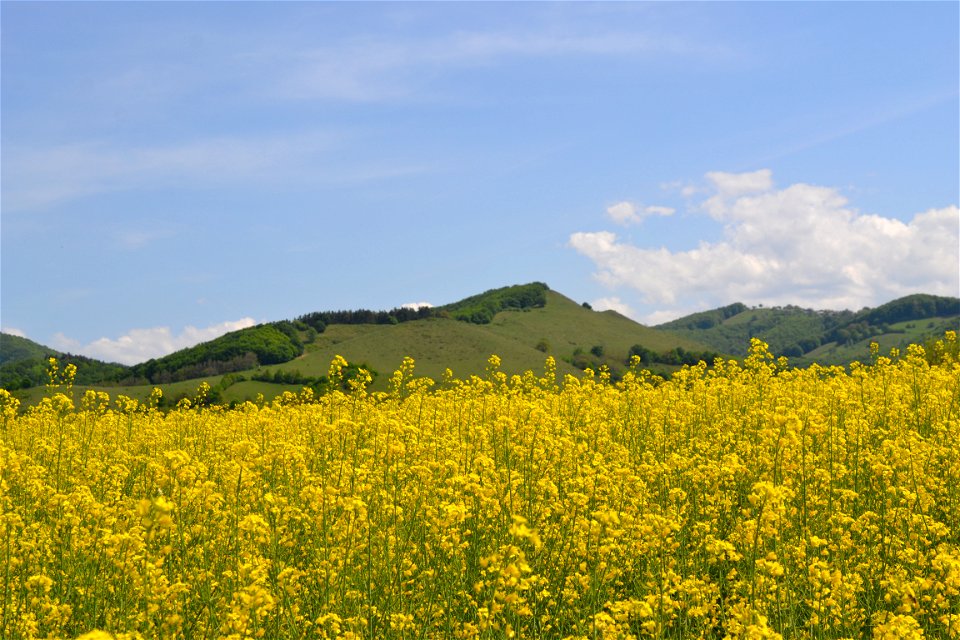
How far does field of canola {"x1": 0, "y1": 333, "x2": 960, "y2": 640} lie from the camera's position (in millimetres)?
5332

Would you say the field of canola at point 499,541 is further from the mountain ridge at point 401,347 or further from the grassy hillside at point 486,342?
the mountain ridge at point 401,347

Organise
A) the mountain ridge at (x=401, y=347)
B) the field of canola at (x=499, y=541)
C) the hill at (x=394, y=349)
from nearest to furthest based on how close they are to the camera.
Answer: the field of canola at (x=499, y=541), the hill at (x=394, y=349), the mountain ridge at (x=401, y=347)

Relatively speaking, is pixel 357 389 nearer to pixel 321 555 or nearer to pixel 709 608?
pixel 321 555

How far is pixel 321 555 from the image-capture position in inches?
245

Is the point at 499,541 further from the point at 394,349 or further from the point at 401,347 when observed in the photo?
the point at 401,347

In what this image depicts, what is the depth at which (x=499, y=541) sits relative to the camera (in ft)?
21.2

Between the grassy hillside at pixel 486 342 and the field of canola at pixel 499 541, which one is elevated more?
the grassy hillside at pixel 486 342

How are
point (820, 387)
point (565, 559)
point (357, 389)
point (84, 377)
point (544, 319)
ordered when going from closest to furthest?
point (565, 559), point (357, 389), point (820, 387), point (84, 377), point (544, 319)

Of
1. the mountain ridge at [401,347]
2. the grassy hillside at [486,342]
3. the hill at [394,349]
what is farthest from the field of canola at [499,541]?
the mountain ridge at [401,347]

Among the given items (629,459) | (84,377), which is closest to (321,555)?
(629,459)

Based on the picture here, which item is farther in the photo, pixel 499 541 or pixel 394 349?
pixel 394 349

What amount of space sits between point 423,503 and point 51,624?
338 centimetres

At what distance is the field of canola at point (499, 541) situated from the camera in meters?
5.33

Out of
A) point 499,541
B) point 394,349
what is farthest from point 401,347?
point 499,541
